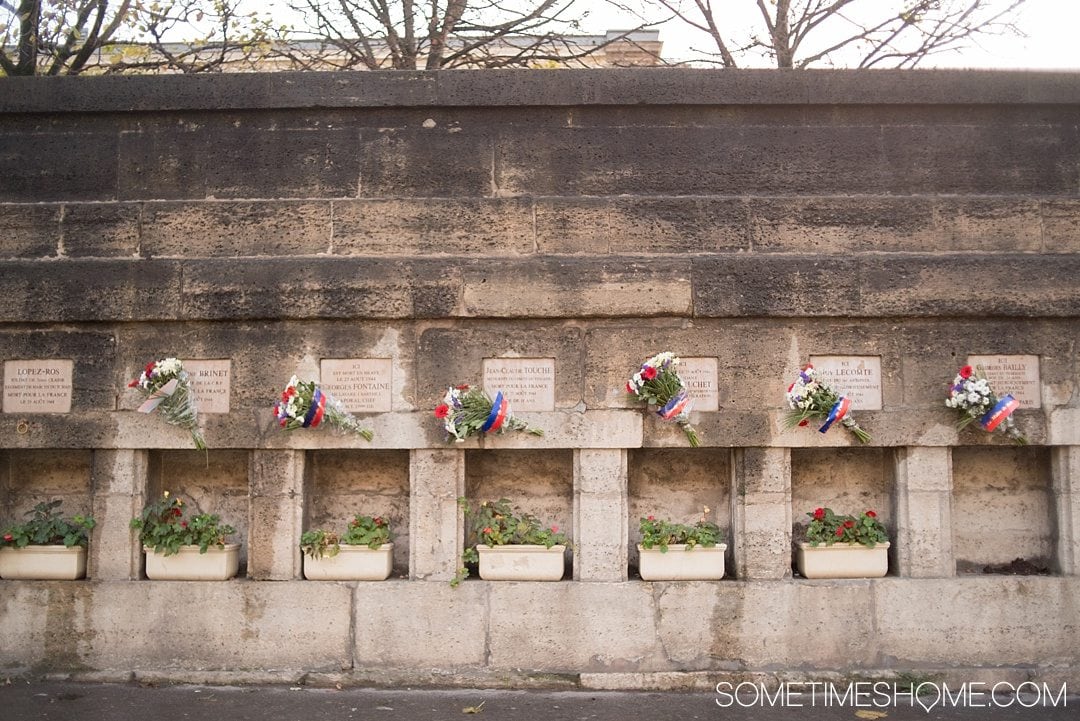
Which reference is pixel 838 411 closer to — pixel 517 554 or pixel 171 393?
pixel 517 554

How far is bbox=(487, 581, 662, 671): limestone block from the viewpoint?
5734 millimetres

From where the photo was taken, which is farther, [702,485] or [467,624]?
[702,485]

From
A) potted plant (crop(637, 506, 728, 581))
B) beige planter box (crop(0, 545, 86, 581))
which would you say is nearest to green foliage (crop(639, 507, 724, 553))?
potted plant (crop(637, 506, 728, 581))

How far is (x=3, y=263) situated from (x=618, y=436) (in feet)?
14.6

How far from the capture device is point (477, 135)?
6137mm

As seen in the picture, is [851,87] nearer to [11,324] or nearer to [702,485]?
[702,485]

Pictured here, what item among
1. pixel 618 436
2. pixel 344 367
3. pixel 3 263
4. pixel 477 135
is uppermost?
pixel 477 135

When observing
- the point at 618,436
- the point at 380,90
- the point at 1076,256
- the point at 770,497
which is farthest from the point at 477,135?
the point at 1076,256

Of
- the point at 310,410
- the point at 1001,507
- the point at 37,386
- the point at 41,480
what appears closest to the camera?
the point at 310,410

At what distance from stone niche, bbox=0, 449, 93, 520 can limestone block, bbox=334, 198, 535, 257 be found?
2.49 metres

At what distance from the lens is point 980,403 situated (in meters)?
5.66

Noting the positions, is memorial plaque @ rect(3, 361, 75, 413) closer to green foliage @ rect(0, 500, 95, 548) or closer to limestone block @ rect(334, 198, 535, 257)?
green foliage @ rect(0, 500, 95, 548)

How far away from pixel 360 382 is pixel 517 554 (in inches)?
62.1

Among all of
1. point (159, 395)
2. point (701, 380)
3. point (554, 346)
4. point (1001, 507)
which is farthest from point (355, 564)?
point (1001, 507)
